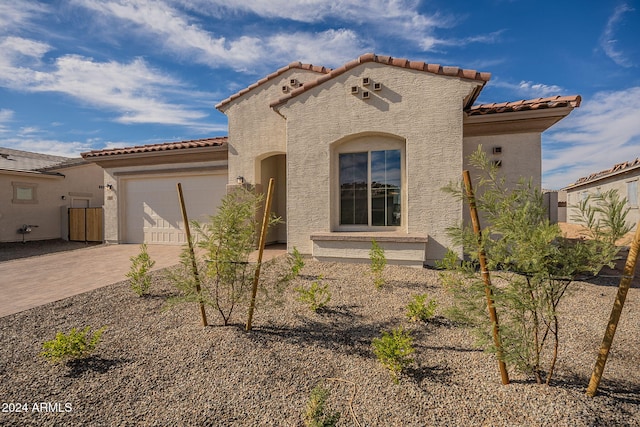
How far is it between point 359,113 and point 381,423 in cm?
646

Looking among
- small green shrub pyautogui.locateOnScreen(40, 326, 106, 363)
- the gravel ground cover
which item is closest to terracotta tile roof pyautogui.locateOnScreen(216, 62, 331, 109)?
the gravel ground cover

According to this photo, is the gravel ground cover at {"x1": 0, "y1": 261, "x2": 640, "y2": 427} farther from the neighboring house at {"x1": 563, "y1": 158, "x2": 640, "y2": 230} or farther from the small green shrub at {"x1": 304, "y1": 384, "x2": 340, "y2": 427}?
the neighboring house at {"x1": 563, "y1": 158, "x2": 640, "y2": 230}

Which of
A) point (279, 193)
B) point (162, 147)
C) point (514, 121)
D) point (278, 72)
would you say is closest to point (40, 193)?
point (162, 147)

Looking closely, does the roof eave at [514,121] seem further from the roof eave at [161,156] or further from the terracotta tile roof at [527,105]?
the roof eave at [161,156]

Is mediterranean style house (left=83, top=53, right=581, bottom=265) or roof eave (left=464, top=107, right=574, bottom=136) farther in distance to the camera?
roof eave (left=464, top=107, right=574, bottom=136)

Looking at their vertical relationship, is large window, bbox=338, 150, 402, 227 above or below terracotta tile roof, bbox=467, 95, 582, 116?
below

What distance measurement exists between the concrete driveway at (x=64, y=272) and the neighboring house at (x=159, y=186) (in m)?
0.86

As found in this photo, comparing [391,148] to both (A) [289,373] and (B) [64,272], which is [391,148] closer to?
(A) [289,373]

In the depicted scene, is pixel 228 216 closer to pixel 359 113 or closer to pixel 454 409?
pixel 454 409

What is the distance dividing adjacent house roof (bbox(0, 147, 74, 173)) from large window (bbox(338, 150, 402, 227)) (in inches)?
637

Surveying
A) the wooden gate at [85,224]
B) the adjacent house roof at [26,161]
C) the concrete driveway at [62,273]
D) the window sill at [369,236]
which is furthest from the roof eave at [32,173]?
the window sill at [369,236]

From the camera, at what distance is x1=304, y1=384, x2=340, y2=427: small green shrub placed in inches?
92.7

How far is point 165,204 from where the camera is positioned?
11.3 metres

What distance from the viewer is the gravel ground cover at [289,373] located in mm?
2547
